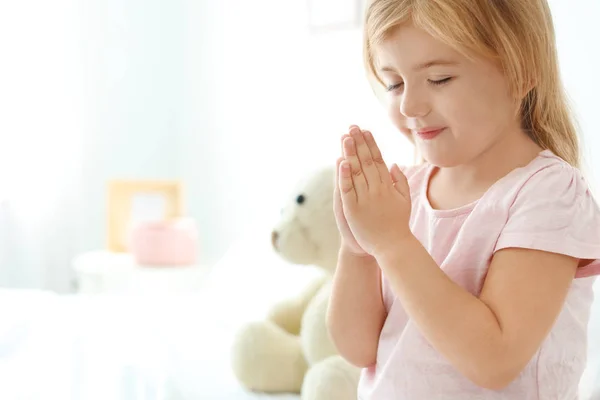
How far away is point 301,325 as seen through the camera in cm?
163

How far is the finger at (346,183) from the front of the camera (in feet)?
2.91

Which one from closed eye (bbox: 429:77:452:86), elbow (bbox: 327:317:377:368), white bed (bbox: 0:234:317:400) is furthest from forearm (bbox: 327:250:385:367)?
white bed (bbox: 0:234:317:400)

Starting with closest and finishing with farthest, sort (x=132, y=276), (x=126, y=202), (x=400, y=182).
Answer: (x=400, y=182) → (x=132, y=276) → (x=126, y=202)

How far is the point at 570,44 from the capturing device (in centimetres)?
157

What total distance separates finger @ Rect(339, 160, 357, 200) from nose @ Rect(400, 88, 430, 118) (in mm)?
90

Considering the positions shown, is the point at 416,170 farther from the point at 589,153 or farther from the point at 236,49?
the point at 236,49

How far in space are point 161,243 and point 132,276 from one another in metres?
0.15

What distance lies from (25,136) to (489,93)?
8.38 feet

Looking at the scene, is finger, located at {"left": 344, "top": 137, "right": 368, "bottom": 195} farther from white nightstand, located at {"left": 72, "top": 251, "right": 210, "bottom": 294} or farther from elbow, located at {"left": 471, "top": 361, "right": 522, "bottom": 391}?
white nightstand, located at {"left": 72, "top": 251, "right": 210, "bottom": 294}

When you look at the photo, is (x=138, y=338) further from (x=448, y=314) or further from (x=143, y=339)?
(x=448, y=314)

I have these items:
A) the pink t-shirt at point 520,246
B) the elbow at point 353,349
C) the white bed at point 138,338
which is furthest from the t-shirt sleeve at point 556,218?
the white bed at point 138,338

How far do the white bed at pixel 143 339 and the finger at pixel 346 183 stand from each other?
1.76ft

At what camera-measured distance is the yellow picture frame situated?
2932 millimetres

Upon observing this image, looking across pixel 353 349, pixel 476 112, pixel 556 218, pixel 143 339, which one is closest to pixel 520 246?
pixel 556 218
